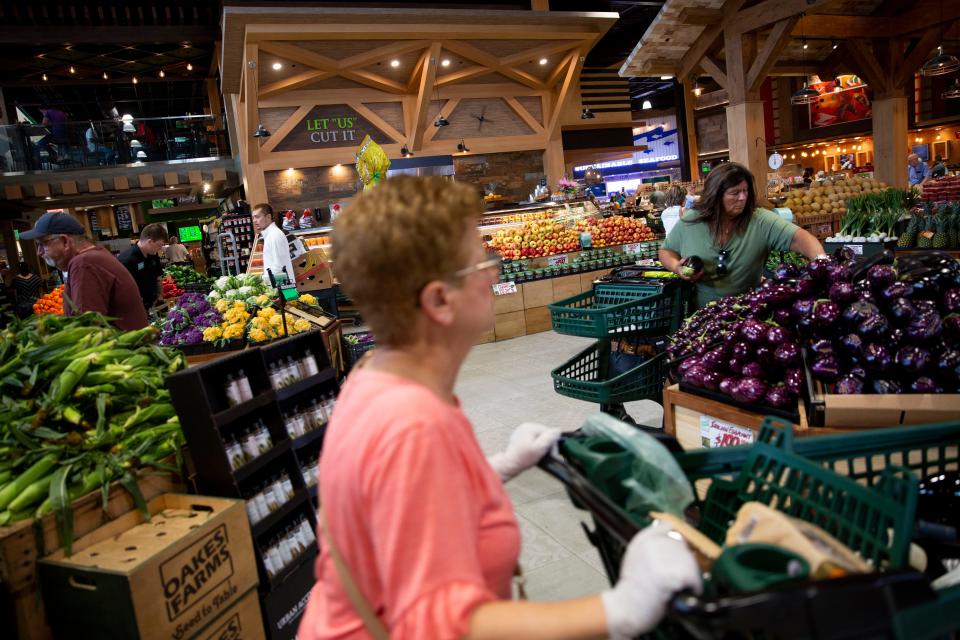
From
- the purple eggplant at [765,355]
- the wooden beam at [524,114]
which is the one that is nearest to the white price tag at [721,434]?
the purple eggplant at [765,355]

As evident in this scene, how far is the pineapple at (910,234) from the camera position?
5398mm

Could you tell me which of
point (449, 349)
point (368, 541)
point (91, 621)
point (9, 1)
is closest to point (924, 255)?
point (449, 349)

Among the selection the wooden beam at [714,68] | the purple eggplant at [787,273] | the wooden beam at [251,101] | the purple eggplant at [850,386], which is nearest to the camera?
the purple eggplant at [850,386]

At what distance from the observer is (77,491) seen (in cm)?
216

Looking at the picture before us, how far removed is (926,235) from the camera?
525 cm

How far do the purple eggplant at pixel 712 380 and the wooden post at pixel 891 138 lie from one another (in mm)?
10161

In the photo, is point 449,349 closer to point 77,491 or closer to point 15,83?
point 77,491

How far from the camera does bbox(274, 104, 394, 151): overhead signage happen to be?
1276cm

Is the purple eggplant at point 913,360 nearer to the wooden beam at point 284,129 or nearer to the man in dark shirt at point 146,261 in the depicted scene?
the man in dark shirt at point 146,261

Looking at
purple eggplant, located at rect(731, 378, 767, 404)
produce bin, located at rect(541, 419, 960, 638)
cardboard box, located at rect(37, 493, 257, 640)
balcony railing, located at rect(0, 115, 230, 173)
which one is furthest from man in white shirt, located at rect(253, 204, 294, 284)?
balcony railing, located at rect(0, 115, 230, 173)

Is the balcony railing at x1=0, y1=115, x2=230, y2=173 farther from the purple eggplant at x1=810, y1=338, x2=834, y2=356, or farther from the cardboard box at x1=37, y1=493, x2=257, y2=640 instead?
the purple eggplant at x1=810, y1=338, x2=834, y2=356

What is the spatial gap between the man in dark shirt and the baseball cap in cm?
224

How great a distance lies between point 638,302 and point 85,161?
50.0ft

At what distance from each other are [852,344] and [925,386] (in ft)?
0.72
